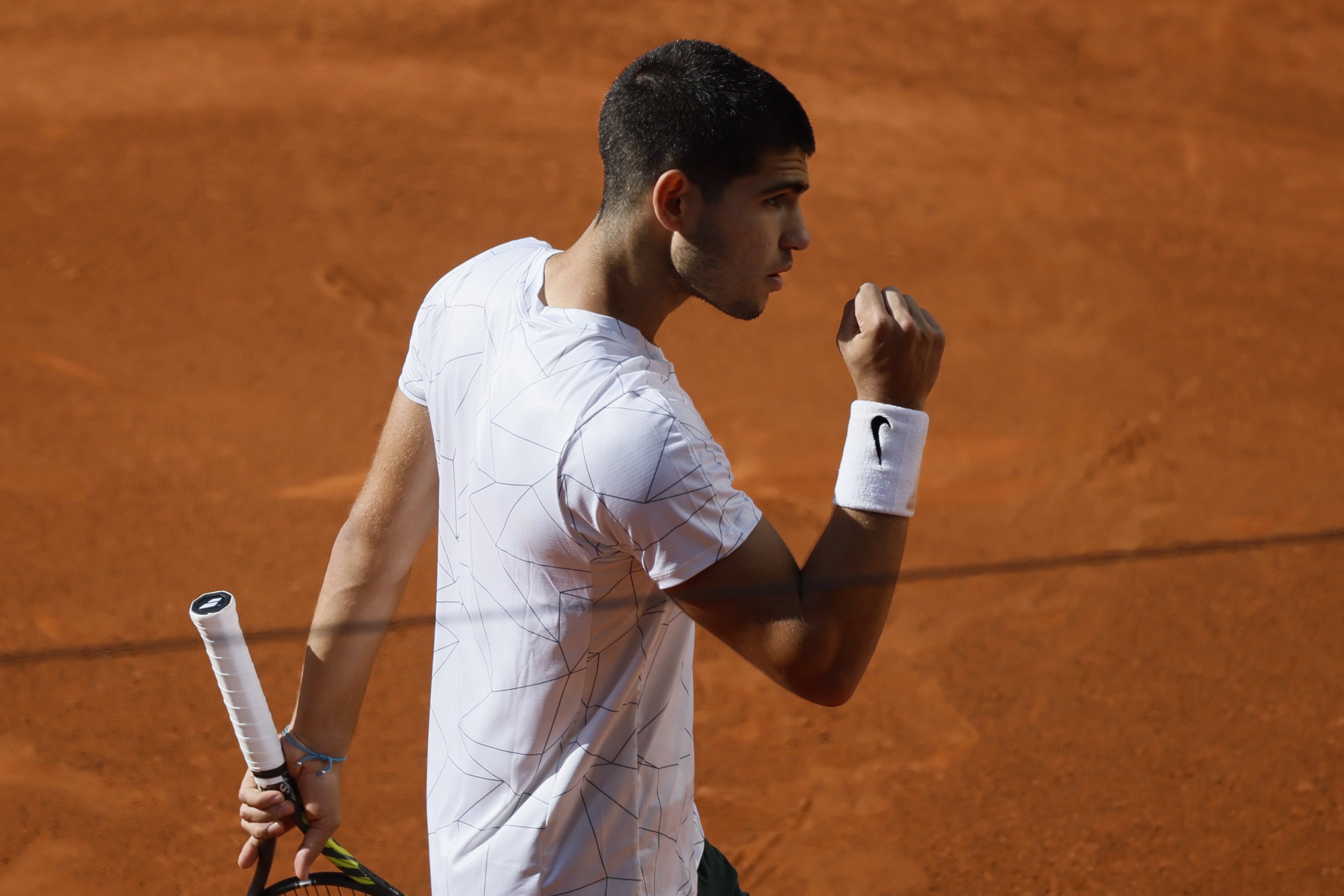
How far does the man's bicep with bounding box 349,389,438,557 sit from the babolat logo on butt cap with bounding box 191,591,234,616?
0.25 metres

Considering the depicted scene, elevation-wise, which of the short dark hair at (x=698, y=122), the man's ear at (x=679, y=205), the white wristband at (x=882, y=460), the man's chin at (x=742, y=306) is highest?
the short dark hair at (x=698, y=122)

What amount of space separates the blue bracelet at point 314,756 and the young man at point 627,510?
29 centimetres

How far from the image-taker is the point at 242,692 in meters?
2.22

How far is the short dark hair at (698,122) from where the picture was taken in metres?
1.86

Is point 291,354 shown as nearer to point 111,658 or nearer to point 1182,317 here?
point 111,658

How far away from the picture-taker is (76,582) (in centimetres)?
474

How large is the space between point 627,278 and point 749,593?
0.52 m

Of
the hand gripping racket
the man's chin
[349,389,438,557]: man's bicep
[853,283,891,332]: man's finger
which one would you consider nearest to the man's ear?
the man's chin

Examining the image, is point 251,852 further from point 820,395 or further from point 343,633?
point 820,395

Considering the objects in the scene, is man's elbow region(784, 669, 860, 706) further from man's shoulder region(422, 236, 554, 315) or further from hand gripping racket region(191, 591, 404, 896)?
hand gripping racket region(191, 591, 404, 896)

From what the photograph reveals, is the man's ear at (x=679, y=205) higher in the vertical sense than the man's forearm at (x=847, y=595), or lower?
higher

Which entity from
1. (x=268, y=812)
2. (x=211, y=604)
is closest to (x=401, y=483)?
(x=211, y=604)

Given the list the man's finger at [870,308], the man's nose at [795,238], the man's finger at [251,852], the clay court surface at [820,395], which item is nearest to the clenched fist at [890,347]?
the man's finger at [870,308]

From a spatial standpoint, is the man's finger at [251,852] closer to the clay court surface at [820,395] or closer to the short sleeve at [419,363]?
the short sleeve at [419,363]
